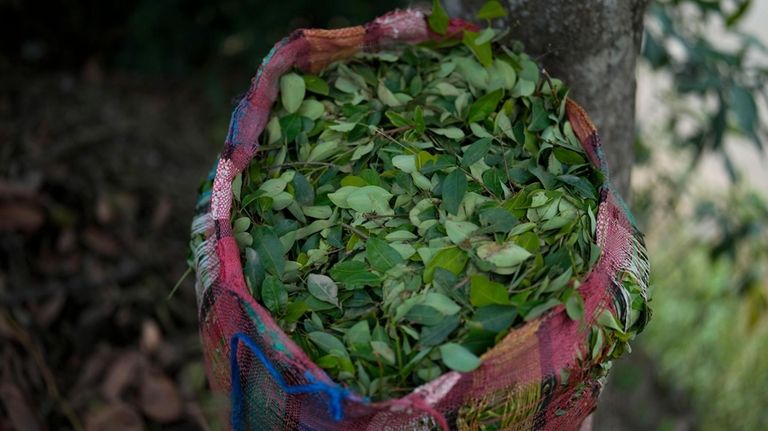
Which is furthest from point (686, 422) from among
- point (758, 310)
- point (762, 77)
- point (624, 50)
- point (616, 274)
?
point (616, 274)

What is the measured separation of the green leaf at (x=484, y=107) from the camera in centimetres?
78

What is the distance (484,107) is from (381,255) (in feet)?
0.69

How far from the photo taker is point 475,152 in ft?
2.44

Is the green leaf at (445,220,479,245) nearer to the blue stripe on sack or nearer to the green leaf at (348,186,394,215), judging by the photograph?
the green leaf at (348,186,394,215)

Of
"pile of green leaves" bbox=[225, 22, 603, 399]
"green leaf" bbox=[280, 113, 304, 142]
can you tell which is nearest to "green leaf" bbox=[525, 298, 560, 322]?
"pile of green leaves" bbox=[225, 22, 603, 399]

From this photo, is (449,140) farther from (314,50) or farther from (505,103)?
(314,50)

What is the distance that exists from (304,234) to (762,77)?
91 cm

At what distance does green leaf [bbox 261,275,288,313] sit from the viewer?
0.67 m

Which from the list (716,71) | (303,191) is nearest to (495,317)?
(303,191)

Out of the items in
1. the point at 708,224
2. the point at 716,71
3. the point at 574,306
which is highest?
the point at 574,306

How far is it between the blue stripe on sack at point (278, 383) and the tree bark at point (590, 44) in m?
0.48

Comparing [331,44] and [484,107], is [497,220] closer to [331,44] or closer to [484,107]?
[484,107]

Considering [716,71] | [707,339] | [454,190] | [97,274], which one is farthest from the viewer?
[707,339]

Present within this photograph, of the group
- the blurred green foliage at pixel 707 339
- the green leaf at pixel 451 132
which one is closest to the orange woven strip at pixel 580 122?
the green leaf at pixel 451 132
